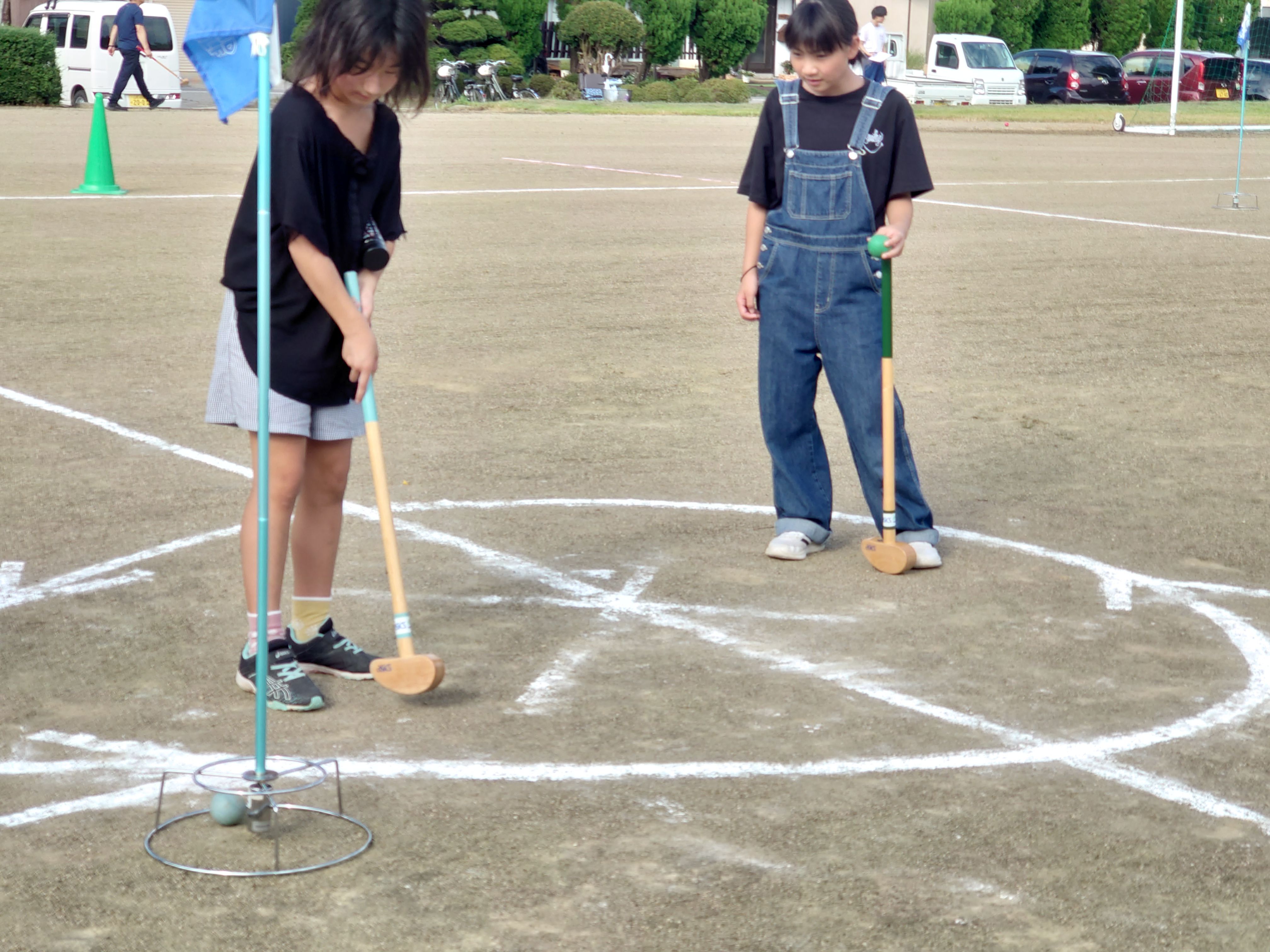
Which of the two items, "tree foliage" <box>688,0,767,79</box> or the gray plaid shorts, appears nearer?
the gray plaid shorts

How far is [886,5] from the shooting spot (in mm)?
51531

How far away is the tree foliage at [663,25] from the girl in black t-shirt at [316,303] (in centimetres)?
4254

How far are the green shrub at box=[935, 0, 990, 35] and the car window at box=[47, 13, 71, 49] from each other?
2697 centimetres

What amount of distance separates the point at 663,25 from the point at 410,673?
43.6 meters

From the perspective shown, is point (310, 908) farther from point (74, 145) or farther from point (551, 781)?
point (74, 145)

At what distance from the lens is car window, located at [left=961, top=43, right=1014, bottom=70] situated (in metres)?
39.7

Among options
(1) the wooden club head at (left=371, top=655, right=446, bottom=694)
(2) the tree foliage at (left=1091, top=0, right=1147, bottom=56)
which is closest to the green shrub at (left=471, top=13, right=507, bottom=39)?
(2) the tree foliage at (left=1091, top=0, right=1147, bottom=56)

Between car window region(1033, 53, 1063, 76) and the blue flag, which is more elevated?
car window region(1033, 53, 1063, 76)

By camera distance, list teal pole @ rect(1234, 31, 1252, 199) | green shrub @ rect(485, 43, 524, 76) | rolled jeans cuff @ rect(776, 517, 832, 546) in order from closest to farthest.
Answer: rolled jeans cuff @ rect(776, 517, 832, 546)
teal pole @ rect(1234, 31, 1252, 199)
green shrub @ rect(485, 43, 524, 76)

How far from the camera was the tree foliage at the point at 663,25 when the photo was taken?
4578 centimetres

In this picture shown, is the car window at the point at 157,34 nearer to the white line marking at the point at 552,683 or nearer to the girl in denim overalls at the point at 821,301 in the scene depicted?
the girl in denim overalls at the point at 821,301

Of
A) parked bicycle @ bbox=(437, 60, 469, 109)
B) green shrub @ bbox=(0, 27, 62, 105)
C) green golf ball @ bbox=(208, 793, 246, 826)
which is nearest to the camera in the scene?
green golf ball @ bbox=(208, 793, 246, 826)

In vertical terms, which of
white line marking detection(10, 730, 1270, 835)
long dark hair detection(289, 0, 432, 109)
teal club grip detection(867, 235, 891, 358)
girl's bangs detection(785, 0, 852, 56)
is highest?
girl's bangs detection(785, 0, 852, 56)

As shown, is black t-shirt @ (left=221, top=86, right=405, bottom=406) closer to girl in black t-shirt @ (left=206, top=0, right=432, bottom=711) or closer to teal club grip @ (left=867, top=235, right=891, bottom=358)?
girl in black t-shirt @ (left=206, top=0, right=432, bottom=711)
